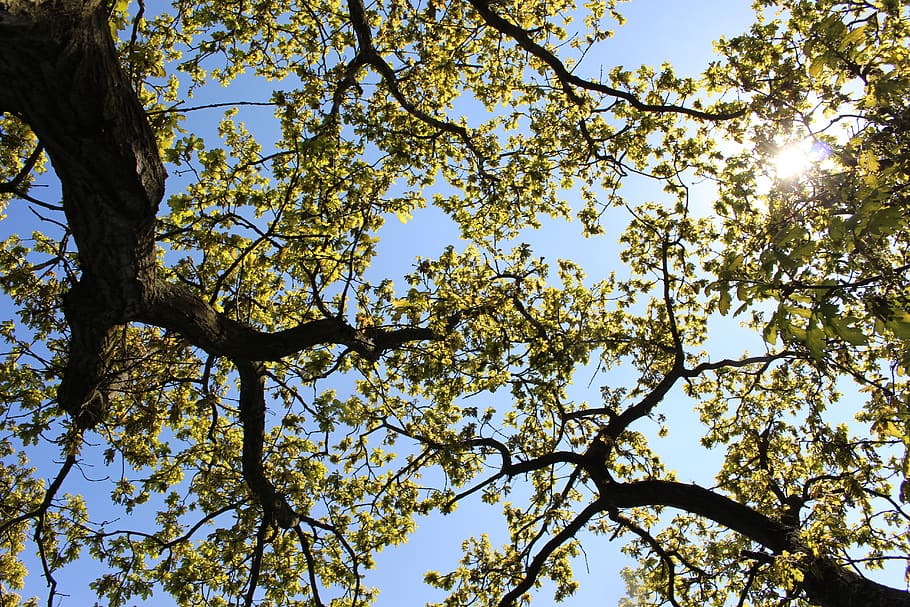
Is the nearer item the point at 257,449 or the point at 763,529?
the point at 763,529

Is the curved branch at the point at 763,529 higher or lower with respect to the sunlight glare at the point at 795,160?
lower

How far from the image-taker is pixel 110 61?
13.7ft

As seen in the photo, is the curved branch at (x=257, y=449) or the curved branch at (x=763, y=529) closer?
the curved branch at (x=763, y=529)

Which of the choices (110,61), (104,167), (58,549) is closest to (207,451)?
(58,549)

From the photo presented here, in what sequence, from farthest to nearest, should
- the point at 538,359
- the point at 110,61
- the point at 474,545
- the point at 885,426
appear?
the point at 474,545
the point at 538,359
the point at 110,61
the point at 885,426

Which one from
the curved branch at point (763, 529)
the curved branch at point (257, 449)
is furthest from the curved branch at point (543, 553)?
the curved branch at point (257, 449)

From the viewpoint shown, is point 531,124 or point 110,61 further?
point 531,124

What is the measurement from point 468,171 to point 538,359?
350cm

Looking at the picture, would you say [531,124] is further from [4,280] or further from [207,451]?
[4,280]

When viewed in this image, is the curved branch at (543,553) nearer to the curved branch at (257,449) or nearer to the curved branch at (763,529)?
the curved branch at (763,529)

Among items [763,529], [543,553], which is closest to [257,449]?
[543,553]

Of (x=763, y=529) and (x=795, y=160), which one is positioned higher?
(x=795, y=160)

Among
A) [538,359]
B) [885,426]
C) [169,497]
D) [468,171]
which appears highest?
[468,171]

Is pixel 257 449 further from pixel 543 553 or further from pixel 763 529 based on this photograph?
pixel 763 529
